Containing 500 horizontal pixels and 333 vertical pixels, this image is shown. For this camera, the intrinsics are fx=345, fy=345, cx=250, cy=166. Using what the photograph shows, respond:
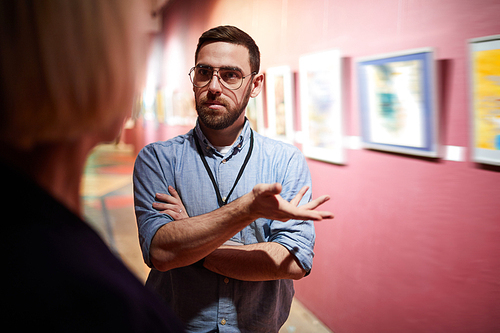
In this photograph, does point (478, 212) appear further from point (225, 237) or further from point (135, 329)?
point (135, 329)

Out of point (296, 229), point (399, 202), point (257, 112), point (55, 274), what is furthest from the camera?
point (257, 112)

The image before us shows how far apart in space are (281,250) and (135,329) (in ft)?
3.54

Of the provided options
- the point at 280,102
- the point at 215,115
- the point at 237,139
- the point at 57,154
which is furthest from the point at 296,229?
the point at 280,102

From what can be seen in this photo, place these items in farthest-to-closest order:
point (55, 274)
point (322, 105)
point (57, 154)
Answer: point (322, 105) < point (57, 154) < point (55, 274)

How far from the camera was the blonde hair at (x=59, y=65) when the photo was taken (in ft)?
1.57

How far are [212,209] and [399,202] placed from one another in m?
1.51

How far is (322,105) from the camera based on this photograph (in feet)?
9.71

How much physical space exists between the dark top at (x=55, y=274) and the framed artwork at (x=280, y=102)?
301 cm

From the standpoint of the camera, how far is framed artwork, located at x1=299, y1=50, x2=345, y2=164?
2820 mm

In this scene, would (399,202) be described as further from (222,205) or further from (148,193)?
(148,193)

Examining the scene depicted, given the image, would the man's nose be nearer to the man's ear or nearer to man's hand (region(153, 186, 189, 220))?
the man's ear

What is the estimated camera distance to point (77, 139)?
58 cm

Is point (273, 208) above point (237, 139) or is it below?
below

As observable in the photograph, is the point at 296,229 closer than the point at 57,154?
No
